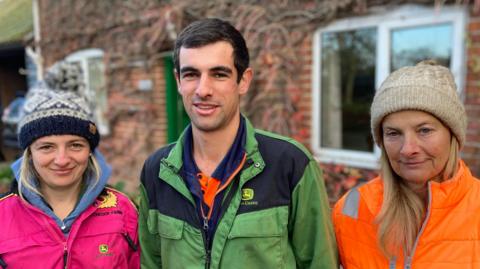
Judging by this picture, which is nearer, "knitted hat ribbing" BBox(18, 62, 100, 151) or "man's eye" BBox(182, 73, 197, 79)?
"man's eye" BBox(182, 73, 197, 79)

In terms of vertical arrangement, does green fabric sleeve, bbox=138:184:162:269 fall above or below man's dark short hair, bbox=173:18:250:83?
below

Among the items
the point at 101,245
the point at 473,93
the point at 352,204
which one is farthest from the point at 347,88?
the point at 101,245

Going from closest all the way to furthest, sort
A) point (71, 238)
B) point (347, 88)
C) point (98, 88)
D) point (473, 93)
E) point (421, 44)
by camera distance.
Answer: point (71, 238), point (473, 93), point (421, 44), point (347, 88), point (98, 88)

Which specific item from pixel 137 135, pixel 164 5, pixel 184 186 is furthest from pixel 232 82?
pixel 137 135

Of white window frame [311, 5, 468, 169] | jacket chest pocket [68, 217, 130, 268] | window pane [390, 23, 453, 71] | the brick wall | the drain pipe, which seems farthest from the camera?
the drain pipe

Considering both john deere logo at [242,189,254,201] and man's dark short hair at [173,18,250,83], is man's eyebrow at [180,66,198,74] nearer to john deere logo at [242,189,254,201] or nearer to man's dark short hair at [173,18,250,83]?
man's dark short hair at [173,18,250,83]

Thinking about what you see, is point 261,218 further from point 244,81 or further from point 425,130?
point 425,130

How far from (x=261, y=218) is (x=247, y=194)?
0.40 feet

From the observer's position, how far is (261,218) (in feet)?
5.92

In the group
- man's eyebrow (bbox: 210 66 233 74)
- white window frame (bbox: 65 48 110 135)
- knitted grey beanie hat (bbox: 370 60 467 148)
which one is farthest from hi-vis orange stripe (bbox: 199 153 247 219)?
white window frame (bbox: 65 48 110 135)

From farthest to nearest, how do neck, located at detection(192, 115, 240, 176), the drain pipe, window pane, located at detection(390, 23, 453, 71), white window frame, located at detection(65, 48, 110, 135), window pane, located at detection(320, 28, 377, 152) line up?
the drain pipe, white window frame, located at detection(65, 48, 110, 135), window pane, located at detection(320, 28, 377, 152), window pane, located at detection(390, 23, 453, 71), neck, located at detection(192, 115, 240, 176)

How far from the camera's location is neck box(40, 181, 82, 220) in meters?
2.21

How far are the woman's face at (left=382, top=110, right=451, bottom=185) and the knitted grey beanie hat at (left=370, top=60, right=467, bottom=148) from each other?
0.03 meters

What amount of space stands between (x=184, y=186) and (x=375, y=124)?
35.1 inches
